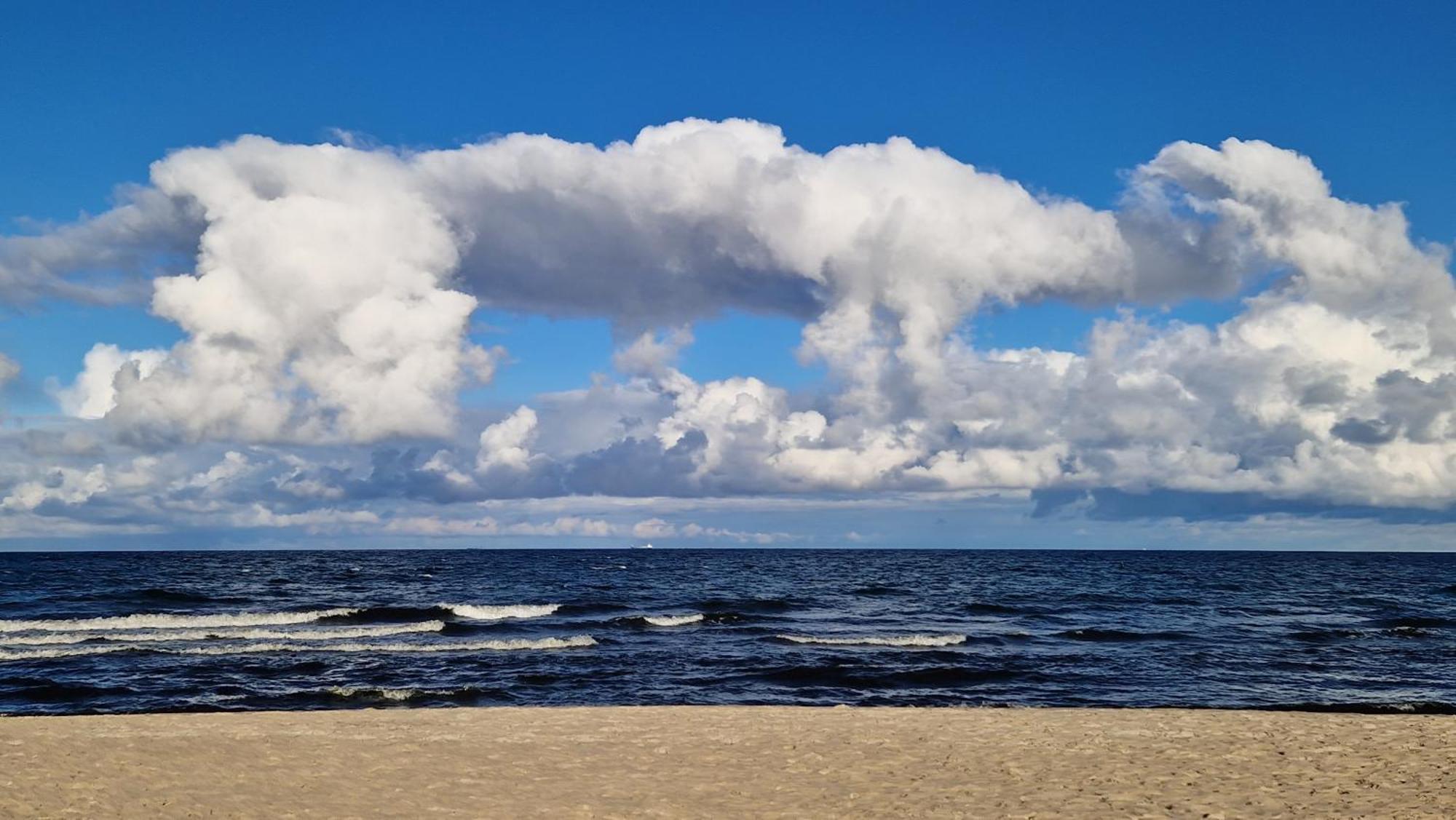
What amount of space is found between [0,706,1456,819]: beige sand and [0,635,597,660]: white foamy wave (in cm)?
1720

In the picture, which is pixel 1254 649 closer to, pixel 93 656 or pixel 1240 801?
pixel 1240 801

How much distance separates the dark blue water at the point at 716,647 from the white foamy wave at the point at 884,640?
178 mm

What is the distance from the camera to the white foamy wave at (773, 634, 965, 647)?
4538 centimetres

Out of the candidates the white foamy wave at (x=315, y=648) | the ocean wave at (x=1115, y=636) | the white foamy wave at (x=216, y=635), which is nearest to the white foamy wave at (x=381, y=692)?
the white foamy wave at (x=315, y=648)

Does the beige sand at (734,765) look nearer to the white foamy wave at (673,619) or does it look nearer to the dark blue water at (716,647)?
the dark blue water at (716,647)

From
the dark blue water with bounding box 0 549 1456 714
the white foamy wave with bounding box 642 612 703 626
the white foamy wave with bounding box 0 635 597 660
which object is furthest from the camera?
the white foamy wave with bounding box 642 612 703 626

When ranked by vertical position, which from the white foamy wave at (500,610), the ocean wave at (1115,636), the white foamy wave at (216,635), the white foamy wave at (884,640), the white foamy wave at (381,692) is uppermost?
the white foamy wave at (381,692)

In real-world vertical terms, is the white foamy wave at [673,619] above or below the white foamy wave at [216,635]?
below

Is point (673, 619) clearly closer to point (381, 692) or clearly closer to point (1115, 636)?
point (1115, 636)

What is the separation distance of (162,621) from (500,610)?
18418 mm

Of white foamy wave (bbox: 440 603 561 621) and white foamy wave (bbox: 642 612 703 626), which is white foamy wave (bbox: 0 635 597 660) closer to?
white foamy wave (bbox: 642 612 703 626)

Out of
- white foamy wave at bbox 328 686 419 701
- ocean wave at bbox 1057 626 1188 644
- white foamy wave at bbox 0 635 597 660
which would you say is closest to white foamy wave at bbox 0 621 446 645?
white foamy wave at bbox 0 635 597 660

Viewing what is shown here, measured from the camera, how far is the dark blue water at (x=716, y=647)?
108 ft

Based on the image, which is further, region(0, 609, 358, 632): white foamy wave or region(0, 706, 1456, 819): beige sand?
region(0, 609, 358, 632): white foamy wave
